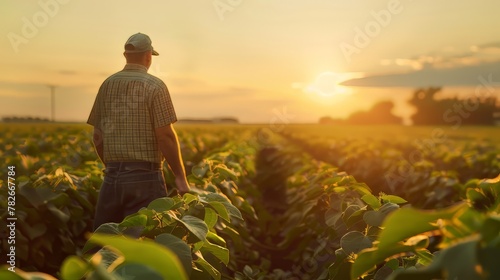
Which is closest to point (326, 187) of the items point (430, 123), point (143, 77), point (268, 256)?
point (143, 77)

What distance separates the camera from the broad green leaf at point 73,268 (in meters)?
1.03

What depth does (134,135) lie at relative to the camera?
480 centimetres

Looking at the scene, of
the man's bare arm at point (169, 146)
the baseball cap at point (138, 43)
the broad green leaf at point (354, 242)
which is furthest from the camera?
the baseball cap at point (138, 43)

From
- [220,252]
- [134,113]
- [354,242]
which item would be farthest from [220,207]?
[134,113]

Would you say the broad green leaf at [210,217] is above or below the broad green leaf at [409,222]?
below

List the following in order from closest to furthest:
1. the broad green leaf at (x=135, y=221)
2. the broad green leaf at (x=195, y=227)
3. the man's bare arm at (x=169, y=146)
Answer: the broad green leaf at (x=195, y=227) < the broad green leaf at (x=135, y=221) < the man's bare arm at (x=169, y=146)

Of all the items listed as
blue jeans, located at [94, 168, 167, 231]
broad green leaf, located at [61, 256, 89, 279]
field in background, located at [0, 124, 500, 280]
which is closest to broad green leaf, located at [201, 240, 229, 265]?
field in background, located at [0, 124, 500, 280]

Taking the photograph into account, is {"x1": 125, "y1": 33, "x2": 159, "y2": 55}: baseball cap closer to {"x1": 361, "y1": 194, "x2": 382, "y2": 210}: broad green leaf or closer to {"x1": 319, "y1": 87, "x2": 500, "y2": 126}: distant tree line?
{"x1": 361, "y1": 194, "x2": 382, "y2": 210}: broad green leaf

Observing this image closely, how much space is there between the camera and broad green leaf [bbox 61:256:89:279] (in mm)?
1027

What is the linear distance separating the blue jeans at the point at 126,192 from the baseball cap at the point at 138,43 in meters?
0.89

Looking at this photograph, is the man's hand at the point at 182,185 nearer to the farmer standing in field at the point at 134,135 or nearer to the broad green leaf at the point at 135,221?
the farmer standing in field at the point at 134,135

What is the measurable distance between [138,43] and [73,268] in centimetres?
390

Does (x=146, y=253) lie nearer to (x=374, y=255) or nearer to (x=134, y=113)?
(x=374, y=255)

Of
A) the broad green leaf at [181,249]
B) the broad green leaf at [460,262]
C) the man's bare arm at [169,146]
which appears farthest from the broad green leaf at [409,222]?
the man's bare arm at [169,146]
